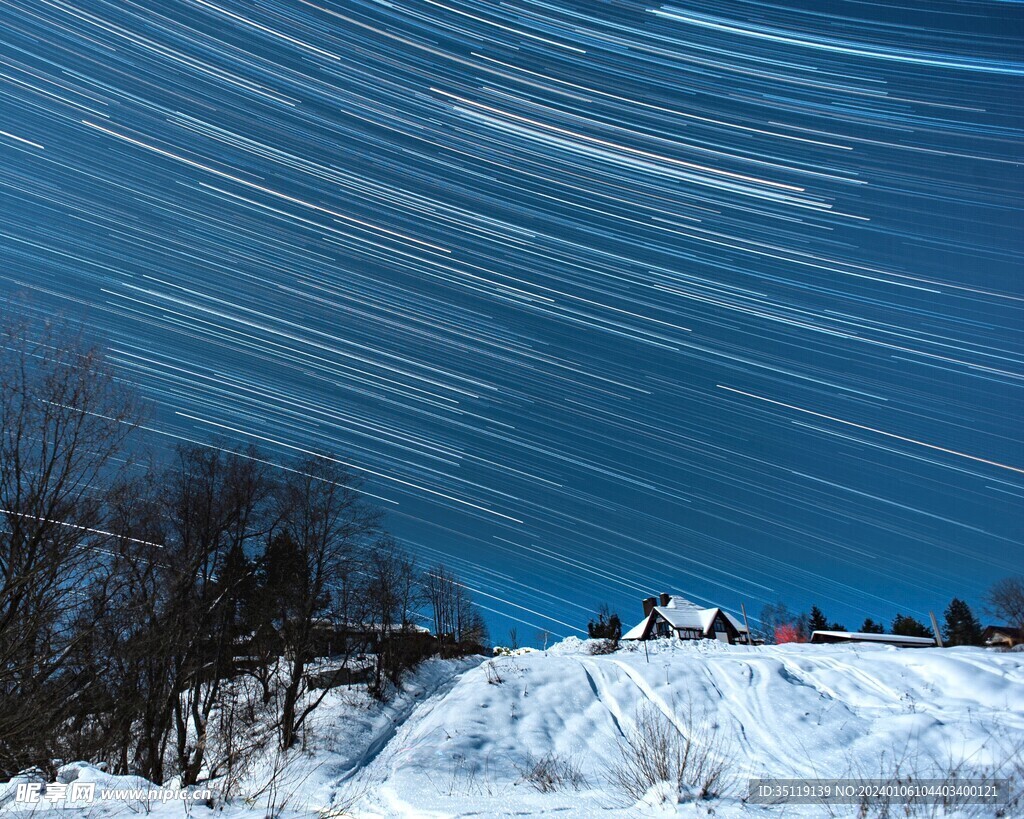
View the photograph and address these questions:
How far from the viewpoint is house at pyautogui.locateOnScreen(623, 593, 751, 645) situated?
200 ft

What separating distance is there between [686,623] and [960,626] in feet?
143

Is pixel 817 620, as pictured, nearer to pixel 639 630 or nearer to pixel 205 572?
pixel 639 630

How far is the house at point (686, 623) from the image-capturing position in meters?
61.0

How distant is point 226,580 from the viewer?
23375 millimetres

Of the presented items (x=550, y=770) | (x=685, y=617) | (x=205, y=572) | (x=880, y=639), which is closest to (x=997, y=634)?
(x=880, y=639)

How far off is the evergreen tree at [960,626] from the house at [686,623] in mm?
26506

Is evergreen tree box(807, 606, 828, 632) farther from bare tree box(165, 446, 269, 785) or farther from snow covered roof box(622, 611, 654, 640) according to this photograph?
bare tree box(165, 446, 269, 785)

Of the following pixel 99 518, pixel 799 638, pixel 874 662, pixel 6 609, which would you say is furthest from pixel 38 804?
pixel 799 638

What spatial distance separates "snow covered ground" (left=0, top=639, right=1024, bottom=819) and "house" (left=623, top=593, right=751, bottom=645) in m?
34.6

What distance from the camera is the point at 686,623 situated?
2431 inches

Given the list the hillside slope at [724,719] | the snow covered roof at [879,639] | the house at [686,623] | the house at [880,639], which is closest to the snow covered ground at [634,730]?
the hillside slope at [724,719]

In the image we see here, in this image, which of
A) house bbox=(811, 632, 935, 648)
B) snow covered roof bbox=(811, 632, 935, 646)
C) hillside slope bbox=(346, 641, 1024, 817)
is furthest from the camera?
snow covered roof bbox=(811, 632, 935, 646)

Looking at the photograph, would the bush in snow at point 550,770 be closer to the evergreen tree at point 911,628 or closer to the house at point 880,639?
the house at point 880,639

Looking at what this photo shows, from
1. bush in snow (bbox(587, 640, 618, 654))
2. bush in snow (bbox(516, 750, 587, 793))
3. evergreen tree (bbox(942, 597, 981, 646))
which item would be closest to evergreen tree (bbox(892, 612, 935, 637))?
evergreen tree (bbox(942, 597, 981, 646))
